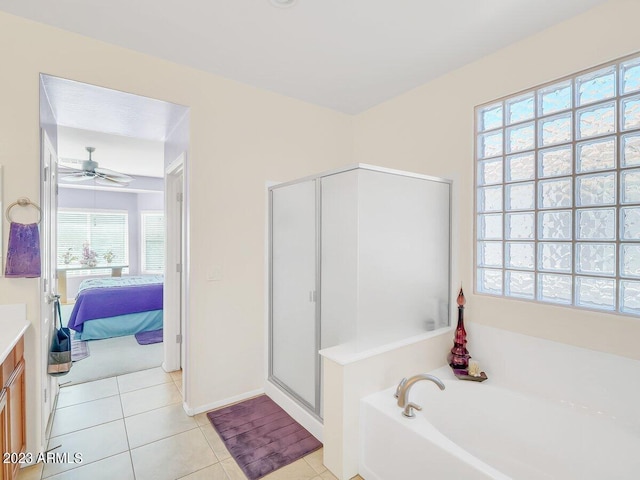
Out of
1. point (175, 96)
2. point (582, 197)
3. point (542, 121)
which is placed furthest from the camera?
point (175, 96)

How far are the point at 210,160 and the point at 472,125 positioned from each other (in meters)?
2.01

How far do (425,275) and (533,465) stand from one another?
122 cm

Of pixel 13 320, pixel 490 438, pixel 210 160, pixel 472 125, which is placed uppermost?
pixel 472 125

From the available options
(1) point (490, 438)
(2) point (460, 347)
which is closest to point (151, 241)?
(2) point (460, 347)

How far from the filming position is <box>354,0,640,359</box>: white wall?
5.81 ft

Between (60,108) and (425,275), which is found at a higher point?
(60,108)

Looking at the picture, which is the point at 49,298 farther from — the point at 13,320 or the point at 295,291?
the point at 295,291

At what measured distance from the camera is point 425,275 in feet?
7.70

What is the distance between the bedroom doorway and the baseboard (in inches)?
27.7

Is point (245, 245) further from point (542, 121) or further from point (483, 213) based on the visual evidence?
point (542, 121)

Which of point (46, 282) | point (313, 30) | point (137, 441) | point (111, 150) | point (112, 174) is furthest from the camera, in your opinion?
point (112, 174)

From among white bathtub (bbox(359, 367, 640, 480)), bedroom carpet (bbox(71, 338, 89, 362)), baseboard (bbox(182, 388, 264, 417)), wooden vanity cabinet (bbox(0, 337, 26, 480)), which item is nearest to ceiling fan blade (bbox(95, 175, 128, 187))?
bedroom carpet (bbox(71, 338, 89, 362))

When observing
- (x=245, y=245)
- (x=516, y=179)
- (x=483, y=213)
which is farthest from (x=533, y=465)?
(x=245, y=245)

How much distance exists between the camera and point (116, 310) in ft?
14.5
